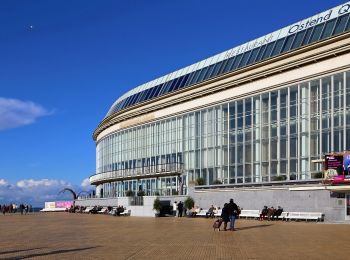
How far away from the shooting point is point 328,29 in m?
42.5

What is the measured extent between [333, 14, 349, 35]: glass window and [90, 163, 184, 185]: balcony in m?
24.2

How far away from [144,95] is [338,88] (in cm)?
3227

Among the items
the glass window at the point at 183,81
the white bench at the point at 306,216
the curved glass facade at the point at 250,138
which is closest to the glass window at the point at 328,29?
the curved glass facade at the point at 250,138

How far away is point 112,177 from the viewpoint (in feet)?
244

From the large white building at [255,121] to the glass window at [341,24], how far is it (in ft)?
0.33

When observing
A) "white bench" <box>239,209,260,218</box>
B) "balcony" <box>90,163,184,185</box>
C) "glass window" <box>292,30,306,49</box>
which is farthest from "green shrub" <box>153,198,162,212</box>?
"glass window" <box>292,30,306,49</box>

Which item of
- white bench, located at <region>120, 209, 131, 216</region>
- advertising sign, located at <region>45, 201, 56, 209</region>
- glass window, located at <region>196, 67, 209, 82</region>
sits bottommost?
advertising sign, located at <region>45, 201, 56, 209</region>

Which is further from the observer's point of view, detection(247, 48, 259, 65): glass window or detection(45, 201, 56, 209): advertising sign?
detection(45, 201, 56, 209): advertising sign

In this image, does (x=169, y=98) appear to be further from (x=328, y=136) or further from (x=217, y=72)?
(x=328, y=136)

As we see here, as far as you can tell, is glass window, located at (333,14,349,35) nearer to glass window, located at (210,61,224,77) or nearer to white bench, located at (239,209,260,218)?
white bench, located at (239,209,260,218)

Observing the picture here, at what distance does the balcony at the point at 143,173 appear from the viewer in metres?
60.2

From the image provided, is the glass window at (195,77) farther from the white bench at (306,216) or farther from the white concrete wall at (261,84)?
the white bench at (306,216)

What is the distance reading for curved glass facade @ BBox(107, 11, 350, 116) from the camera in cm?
4247

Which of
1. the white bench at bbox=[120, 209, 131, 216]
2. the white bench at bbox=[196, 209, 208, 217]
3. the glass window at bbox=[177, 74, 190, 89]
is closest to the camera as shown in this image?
the white bench at bbox=[196, 209, 208, 217]
